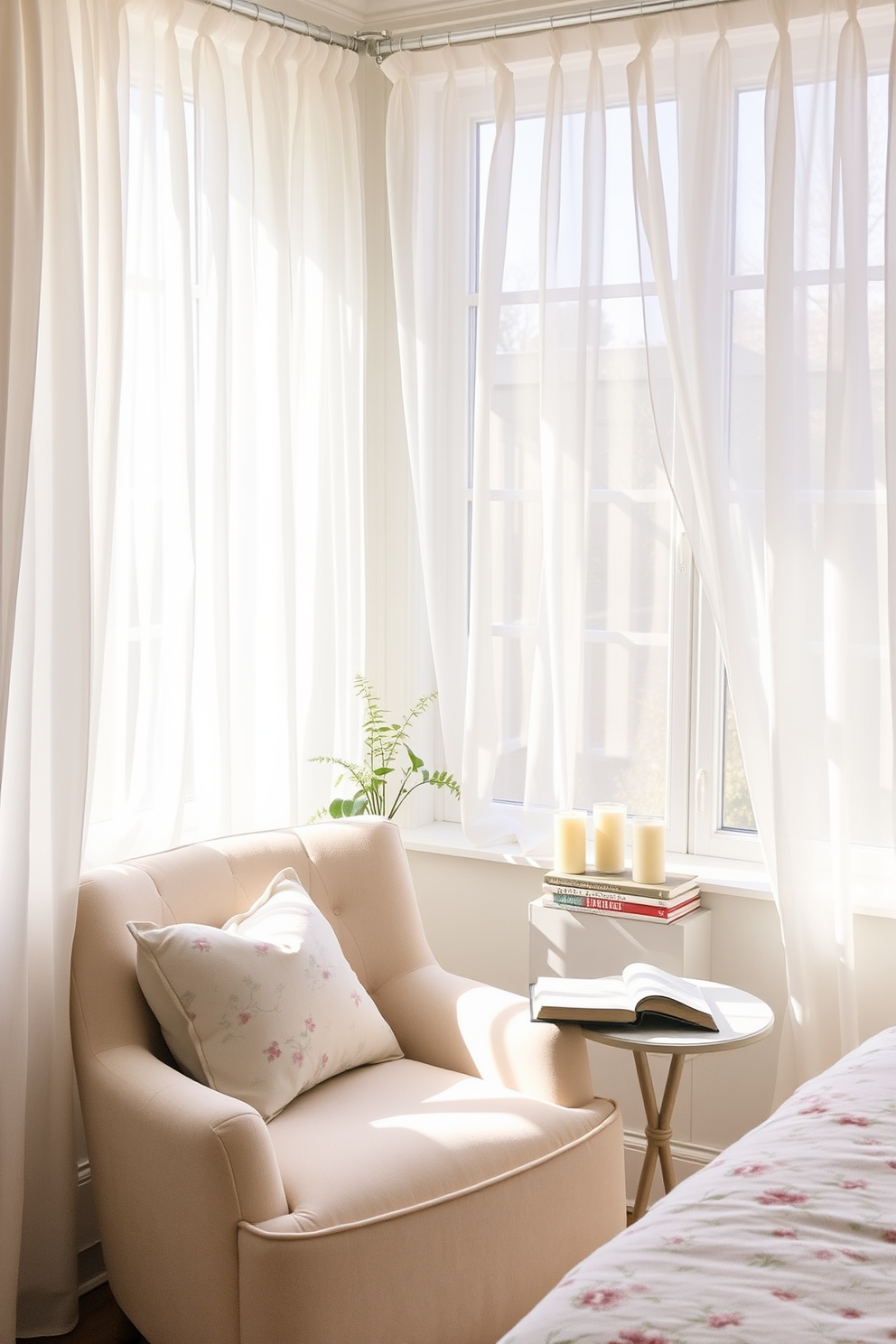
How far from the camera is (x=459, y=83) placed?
3.20 meters

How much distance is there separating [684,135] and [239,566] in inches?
54.0

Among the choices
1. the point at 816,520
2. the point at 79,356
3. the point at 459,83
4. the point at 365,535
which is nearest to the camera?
the point at 79,356

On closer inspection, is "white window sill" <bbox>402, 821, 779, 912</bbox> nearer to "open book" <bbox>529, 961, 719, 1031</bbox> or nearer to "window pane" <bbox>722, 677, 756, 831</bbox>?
"window pane" <bbox>722, 677, 756, 831</bbox>

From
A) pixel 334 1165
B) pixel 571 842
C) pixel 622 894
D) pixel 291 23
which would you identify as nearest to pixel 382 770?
pixel 571 842

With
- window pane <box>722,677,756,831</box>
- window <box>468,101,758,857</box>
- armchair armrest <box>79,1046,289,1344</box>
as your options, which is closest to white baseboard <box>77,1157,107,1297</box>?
armchair armrest <box>79,1046,289,1344</box>

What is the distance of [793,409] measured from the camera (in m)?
2.72

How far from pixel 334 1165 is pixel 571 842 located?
1055 millimetres

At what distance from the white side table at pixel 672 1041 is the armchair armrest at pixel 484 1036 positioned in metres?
0.10

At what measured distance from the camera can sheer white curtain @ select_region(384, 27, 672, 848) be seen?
3020 mm

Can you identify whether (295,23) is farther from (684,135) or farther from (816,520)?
(816,520)

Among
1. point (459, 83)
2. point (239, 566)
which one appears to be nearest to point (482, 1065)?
point (239, 566)

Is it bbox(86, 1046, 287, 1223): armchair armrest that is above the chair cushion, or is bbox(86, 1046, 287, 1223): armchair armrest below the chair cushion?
above

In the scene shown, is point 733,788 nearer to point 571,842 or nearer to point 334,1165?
point 571,842

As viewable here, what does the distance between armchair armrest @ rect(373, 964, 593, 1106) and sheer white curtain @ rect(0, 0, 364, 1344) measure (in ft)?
1.97
